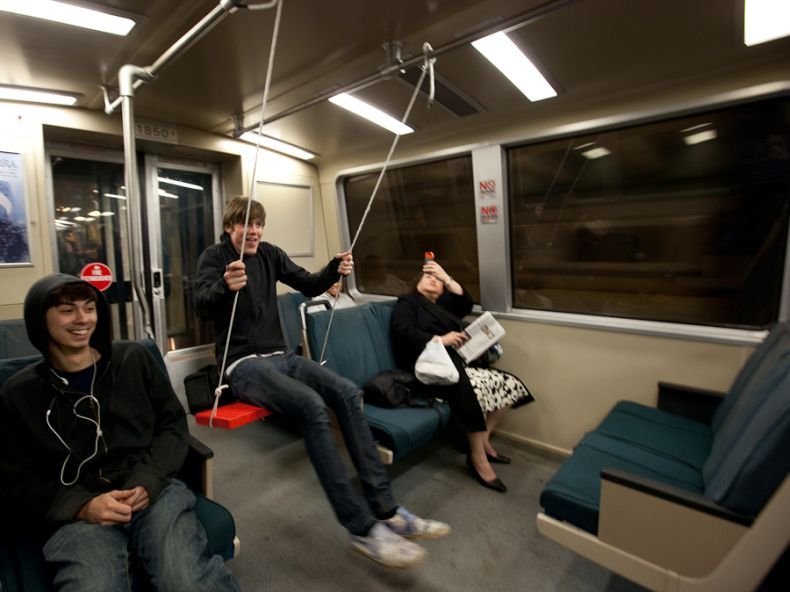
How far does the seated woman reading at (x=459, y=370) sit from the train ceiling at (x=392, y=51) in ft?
4.30

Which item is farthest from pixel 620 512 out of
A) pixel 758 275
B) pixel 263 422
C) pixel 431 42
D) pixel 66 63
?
pixel 66 63

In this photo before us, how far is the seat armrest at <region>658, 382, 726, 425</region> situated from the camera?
2371 mm

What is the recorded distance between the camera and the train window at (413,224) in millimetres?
3486

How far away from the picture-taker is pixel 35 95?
8.73 feet

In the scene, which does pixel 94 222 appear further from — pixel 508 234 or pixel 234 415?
pixel 508 234

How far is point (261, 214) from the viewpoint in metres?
2.22

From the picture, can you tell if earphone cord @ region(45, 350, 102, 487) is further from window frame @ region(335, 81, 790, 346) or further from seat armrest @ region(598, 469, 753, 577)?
A: window frame @ region(335, 81, 790, 346)

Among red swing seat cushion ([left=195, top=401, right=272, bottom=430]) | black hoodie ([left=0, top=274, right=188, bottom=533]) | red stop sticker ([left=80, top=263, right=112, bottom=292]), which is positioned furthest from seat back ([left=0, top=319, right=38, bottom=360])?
black hoodie ([left=0, top=274, right=188, bottom=533])

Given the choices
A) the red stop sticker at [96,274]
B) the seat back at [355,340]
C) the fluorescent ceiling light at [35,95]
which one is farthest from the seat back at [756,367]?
the fluorescent ceiling light at [35,95]

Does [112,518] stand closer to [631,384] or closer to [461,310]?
[461,310]

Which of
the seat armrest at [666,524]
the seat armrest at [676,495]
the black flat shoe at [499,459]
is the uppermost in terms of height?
the seat armrest at [676,495]

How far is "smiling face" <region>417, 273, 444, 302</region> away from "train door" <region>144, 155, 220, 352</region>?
2175mm

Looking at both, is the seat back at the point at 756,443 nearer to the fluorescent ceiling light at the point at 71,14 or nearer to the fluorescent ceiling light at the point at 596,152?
the fluorescent ceiling light at the point at 596,152

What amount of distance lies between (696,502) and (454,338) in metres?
1.57
